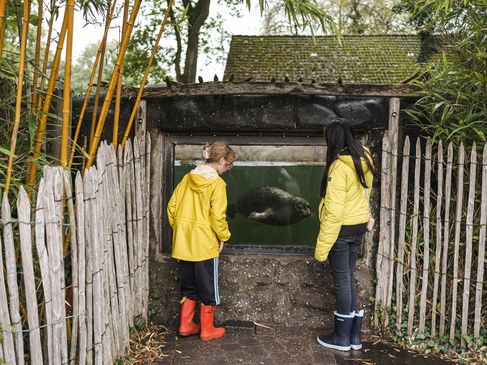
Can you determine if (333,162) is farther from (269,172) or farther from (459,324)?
(459,324)

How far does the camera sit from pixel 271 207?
225 inches

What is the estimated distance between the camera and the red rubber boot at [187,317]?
4199mm

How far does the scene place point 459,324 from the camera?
13.4 feet

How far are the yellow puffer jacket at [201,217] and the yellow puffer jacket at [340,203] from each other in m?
0.84

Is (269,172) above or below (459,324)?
above

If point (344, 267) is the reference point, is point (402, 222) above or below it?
above

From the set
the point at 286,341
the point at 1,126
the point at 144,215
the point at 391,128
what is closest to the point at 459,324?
the point at 286,341

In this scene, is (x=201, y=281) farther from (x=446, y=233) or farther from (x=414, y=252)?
(x=446, y=233)

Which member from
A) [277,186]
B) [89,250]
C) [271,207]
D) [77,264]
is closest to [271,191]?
[277,186]

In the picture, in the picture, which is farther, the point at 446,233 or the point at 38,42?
the point at 446,233

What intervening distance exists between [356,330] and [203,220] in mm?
1638

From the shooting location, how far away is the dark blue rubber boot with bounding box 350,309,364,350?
4.06 metres

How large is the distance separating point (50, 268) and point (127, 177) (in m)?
1.29

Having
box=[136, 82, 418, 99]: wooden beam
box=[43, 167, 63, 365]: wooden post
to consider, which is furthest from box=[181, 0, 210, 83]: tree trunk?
box=[43, 167, 63, 365]: wooden post
